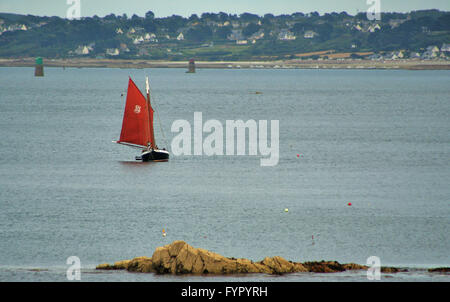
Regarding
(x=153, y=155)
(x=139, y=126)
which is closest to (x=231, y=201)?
(x=153, y=155)

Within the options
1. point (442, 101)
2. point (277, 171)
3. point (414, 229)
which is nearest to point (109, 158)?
point (277, 171)

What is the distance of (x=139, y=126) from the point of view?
75625 millimetres

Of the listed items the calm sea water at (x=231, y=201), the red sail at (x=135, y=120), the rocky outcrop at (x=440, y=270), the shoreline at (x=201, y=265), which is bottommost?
the calm sea water at (x=231, y=201)

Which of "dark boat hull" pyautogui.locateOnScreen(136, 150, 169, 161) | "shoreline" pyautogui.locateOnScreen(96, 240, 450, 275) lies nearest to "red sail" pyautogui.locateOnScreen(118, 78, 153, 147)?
"dark boat hull" pyautogui.locateOnScreen(136, 150, 169, 161)

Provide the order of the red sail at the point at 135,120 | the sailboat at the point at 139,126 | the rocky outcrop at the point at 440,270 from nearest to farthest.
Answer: the rocky outcrop at the point at 440,270, the sailboat at the point at 139,126, the red sail at the point at 135,120

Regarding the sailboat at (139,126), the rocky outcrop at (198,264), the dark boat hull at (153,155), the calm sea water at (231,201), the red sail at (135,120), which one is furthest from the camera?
the red sail at (135,120)

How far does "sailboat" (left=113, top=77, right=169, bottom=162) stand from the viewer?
74.1 metres

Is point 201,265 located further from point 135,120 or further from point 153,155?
point 135,120

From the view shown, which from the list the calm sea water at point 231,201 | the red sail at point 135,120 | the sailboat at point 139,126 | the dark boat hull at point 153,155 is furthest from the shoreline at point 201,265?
the red sail at point 135,120

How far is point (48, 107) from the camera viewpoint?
157 m

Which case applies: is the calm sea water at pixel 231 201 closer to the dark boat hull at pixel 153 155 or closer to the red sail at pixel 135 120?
the dark boat hull at pixel 153 155

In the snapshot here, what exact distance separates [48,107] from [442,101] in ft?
287

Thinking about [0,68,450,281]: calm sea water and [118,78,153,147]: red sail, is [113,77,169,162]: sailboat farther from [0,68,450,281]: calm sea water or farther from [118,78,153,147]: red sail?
[0,68,450,281]: calm sea water

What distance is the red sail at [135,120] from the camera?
75.0 m
